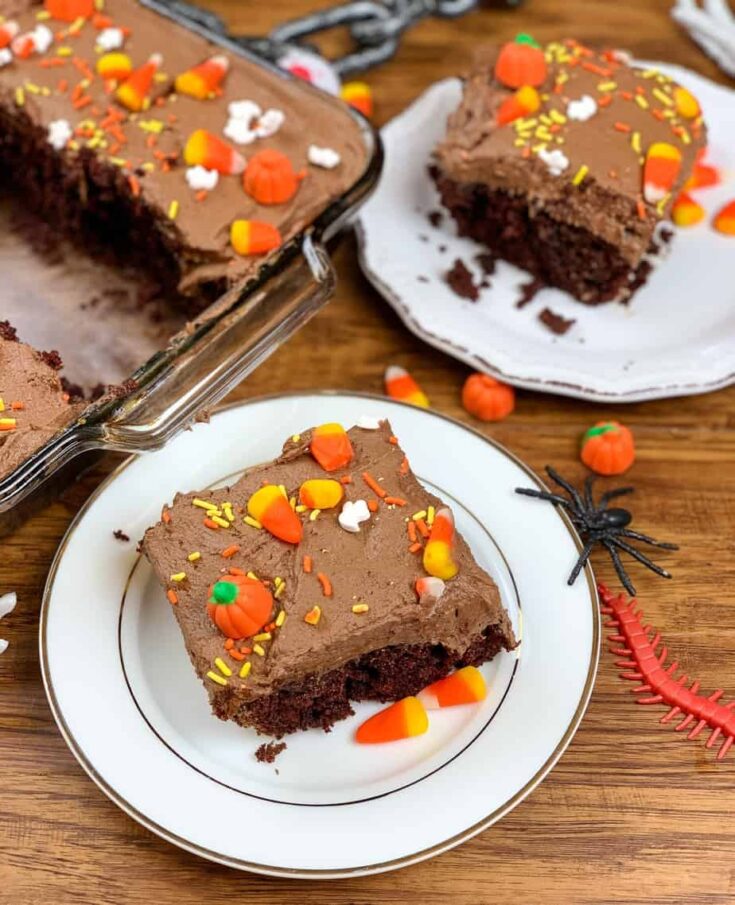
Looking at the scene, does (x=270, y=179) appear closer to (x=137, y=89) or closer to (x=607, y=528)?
(x=137, y=89)

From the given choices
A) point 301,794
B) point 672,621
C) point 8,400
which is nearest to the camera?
point 301,794

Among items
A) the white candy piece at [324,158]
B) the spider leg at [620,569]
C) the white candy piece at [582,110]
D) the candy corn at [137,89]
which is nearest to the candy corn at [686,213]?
the white candy piece at [582,110]

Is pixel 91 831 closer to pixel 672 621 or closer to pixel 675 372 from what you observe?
pixel 672 621

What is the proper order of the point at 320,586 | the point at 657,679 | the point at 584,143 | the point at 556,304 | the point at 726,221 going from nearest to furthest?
the point at 320,586 → the point at 657,679 → the point at 584,143 → the point at 556,304 → the point at 726,221

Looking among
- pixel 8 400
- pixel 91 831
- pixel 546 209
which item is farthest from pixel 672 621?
pixel 8 400

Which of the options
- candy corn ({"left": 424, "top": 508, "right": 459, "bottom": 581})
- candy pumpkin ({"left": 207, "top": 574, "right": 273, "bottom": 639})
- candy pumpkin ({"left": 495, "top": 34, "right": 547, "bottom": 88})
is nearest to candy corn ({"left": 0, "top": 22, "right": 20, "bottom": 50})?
candy pumpkin ({"left": 495, "top": 34, "right": 547, "bottom": 88})

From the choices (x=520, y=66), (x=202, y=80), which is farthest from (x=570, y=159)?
(x=202, y=80)
